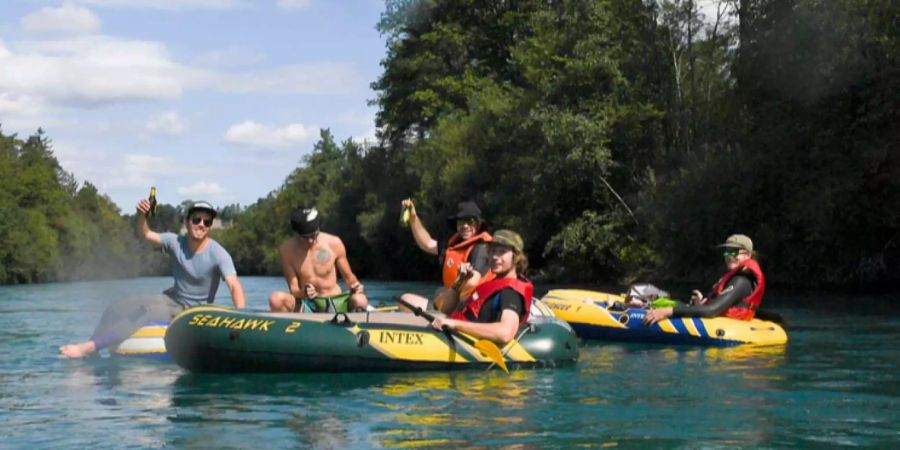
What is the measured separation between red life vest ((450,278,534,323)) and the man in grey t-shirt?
1.84 meters

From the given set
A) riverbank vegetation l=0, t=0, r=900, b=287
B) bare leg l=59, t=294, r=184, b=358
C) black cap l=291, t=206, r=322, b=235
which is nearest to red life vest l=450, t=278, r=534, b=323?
black cap l=291, t=206, r=322, b=235

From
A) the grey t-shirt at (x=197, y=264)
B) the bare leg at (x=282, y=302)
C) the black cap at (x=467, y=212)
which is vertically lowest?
the bare leg at (x=282, y=302)

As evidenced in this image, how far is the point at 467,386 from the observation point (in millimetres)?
9312

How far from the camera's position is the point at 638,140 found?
33.3 meters

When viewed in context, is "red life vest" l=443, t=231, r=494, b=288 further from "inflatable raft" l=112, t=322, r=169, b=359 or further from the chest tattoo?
"inflatable raft" l=112, t=322, r=169, b=359

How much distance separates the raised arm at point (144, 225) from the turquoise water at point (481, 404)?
3.65 feet

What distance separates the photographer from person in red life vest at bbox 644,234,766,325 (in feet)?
41.1

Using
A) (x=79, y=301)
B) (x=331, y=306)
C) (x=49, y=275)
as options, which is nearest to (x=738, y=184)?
(x=79, y=301)

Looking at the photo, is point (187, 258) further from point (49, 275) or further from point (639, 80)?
point (49, 275)

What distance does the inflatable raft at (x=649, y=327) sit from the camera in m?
12.4

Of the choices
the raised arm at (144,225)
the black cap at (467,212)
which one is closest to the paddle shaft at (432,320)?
the black cap at (467,212)

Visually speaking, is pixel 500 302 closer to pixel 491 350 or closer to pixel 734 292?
pixel 491 350

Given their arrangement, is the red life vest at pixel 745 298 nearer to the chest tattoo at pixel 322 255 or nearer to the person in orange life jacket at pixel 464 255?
the person in orange life jacket at pixel 464 255

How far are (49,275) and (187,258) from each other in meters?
46.1
